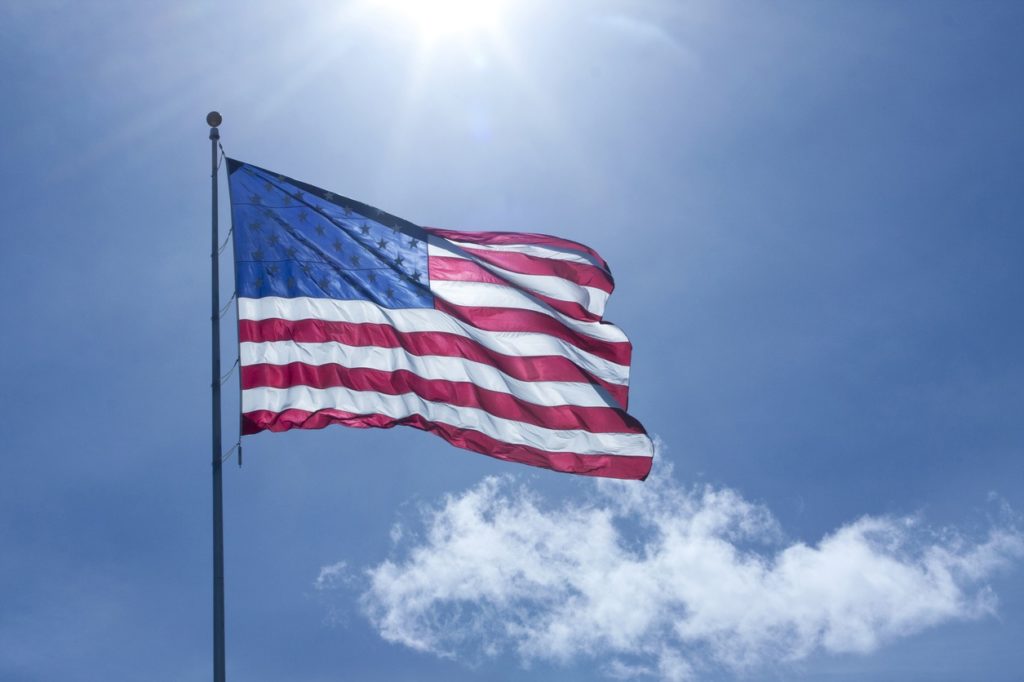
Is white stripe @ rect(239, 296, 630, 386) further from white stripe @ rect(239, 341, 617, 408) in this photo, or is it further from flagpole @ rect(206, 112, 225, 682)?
flagpole @ rect(206, 112, 225, 682)

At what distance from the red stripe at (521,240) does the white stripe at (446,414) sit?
12.2 feet

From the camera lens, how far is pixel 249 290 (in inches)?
767

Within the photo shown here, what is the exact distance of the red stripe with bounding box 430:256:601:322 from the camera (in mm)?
21595

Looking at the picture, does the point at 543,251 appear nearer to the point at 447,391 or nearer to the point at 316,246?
the point at 447,391

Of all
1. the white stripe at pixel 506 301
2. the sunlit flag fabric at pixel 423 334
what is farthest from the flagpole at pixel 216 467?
the white stripe at pixel 506 301

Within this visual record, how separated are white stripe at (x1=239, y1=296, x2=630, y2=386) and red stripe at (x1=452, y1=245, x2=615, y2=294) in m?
1.43

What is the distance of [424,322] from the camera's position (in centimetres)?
2073

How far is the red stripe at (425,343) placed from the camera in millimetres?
19391

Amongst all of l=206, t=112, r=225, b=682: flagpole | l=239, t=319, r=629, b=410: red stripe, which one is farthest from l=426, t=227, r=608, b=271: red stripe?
l=206, t=112, r=225, b=682: flagpole

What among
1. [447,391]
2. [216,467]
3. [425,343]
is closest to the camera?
[216,467]

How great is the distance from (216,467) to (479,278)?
7.36 metres

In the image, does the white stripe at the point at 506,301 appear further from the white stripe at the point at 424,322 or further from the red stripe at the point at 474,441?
the red stripe at the point at 474,441

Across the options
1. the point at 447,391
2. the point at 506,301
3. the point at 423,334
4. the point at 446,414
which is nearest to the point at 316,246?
the point at 423,334

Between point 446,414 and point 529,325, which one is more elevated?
point 529,325
